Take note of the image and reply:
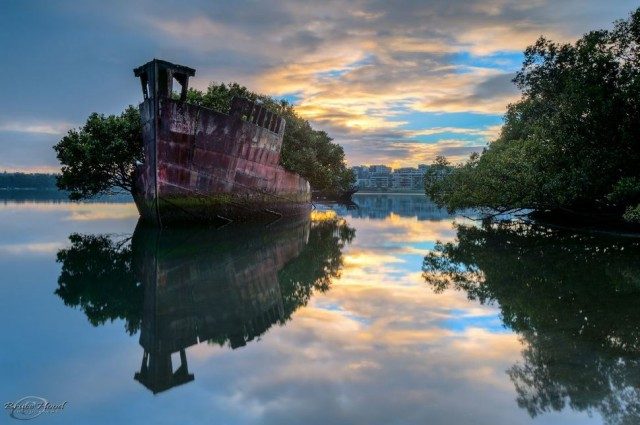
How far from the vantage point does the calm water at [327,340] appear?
4922mm

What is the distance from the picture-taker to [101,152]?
32.1 meters

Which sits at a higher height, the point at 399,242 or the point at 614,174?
the point at 614,174

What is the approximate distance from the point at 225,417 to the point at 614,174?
21.9m

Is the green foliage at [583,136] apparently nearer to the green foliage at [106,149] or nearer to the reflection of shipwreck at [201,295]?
the reflection of shipwreck at [201,295]

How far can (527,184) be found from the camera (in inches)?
989

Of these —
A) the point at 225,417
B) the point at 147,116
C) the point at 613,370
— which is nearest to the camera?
the point at 225,417

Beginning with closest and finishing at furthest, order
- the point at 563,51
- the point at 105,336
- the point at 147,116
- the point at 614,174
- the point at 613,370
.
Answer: the point at 613,370 → the point at 105,336 → the point at 614,174 → the point at 147,116 → the point at 563,51

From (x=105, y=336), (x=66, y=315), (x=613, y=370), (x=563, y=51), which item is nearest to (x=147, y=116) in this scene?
(x=66, y=315)

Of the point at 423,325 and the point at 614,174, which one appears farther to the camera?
the point at 614,174

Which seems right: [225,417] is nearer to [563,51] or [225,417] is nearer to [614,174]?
[614,174]
